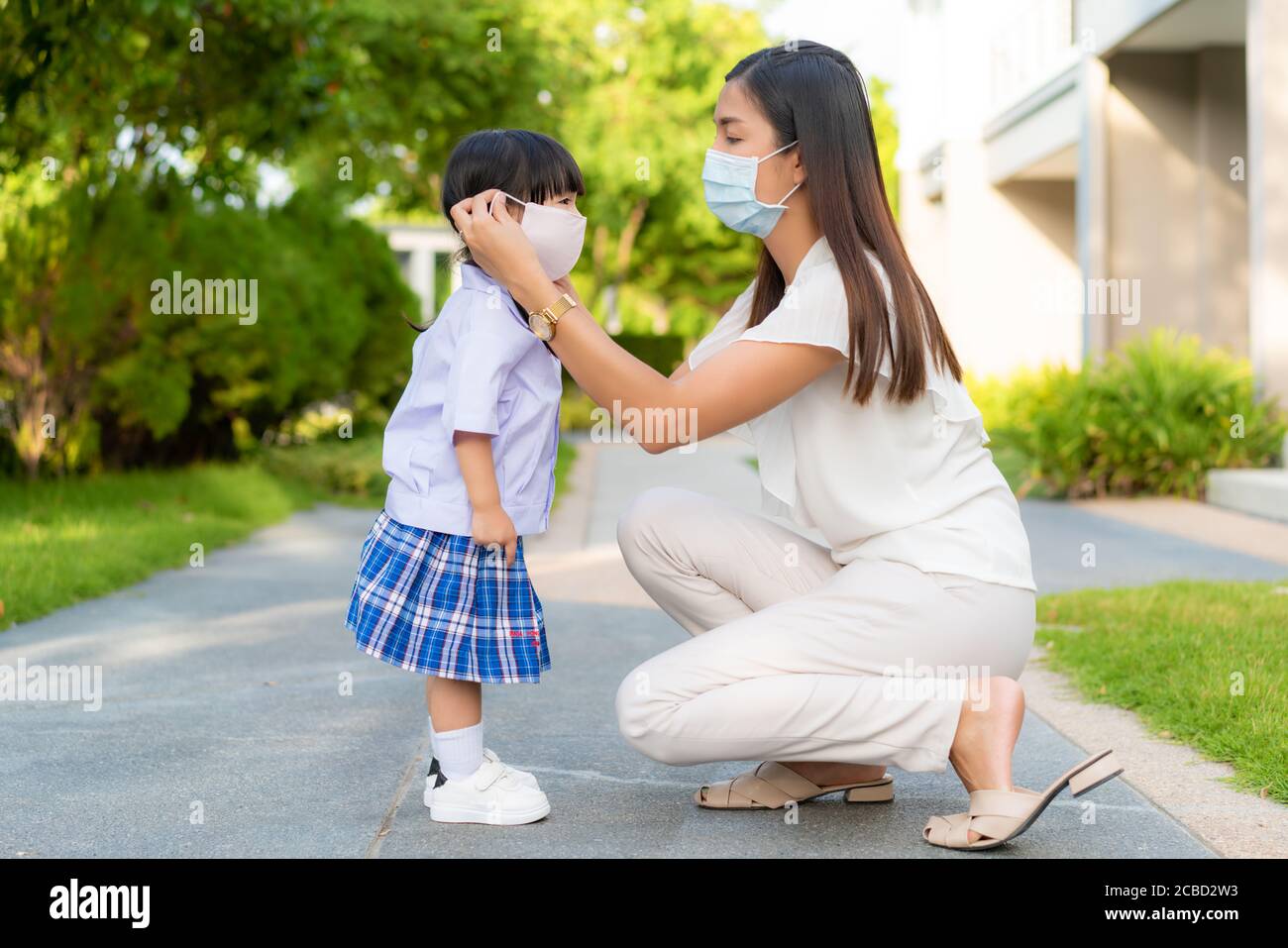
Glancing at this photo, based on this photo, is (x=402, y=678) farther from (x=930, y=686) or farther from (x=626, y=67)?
(x=626, y=67)

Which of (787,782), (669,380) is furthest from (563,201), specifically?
(787,782)

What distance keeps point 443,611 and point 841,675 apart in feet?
2.86

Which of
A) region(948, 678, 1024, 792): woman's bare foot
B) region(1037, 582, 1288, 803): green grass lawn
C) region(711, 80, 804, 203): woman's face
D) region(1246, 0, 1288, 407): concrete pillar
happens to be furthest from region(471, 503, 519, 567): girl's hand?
region(1246, 0, 1288, 407): concrete pillar

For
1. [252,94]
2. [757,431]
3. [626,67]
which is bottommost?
[757,431]

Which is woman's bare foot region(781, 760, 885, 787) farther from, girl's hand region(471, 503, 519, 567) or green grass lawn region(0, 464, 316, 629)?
green grass lawn region(0, 464, 316, 629)

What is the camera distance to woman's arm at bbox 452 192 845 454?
9.62 feet

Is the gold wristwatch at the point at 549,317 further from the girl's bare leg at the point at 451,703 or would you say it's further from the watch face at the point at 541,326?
the girl's bare leg at the point at 451,703

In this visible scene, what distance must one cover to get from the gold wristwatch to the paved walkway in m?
1.06

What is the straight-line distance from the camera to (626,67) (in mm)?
31047

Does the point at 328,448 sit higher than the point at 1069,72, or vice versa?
the point at 1069,72

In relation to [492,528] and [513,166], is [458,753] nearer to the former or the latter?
[492,528]

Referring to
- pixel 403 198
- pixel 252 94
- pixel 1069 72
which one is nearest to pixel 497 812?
pixel 252 94

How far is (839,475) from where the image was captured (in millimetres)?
3018
